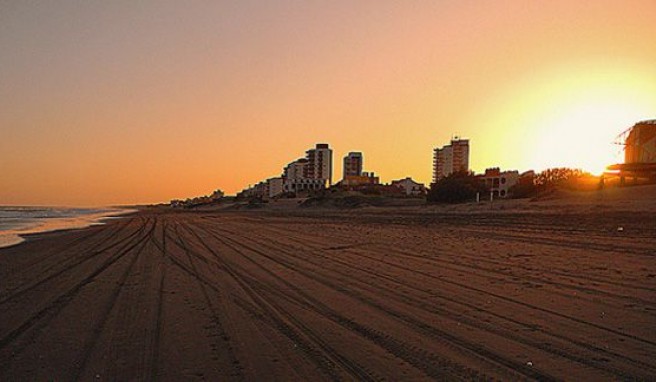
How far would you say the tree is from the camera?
1764 inches

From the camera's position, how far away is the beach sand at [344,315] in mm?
3887

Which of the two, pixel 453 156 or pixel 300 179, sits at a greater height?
pixel 453 156

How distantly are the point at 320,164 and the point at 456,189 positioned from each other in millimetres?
100640

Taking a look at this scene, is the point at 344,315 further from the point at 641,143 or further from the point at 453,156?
the point at 453,156

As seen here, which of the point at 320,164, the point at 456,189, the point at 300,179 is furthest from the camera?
the point at 320,164

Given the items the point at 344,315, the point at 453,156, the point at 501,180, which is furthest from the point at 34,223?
the point at 453,156

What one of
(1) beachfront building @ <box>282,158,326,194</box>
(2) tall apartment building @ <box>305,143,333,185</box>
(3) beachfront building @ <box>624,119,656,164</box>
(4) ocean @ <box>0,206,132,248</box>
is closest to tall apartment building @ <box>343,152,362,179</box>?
(2) tall apartment building @ <box>305,143,333,185</box>

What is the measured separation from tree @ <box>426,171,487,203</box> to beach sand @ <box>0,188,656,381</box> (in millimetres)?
34074

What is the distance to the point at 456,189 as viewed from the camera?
4503 cm

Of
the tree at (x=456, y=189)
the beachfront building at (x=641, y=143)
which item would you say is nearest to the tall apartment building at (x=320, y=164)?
the tree at (x=456, y=189)

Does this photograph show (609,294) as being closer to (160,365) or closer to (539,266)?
(539,266)

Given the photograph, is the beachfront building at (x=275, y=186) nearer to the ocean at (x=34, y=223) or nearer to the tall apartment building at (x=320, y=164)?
the tall apartment building at (x=320, y=164)

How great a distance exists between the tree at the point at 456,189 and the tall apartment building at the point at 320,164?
94.1m

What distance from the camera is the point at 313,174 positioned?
144 m
